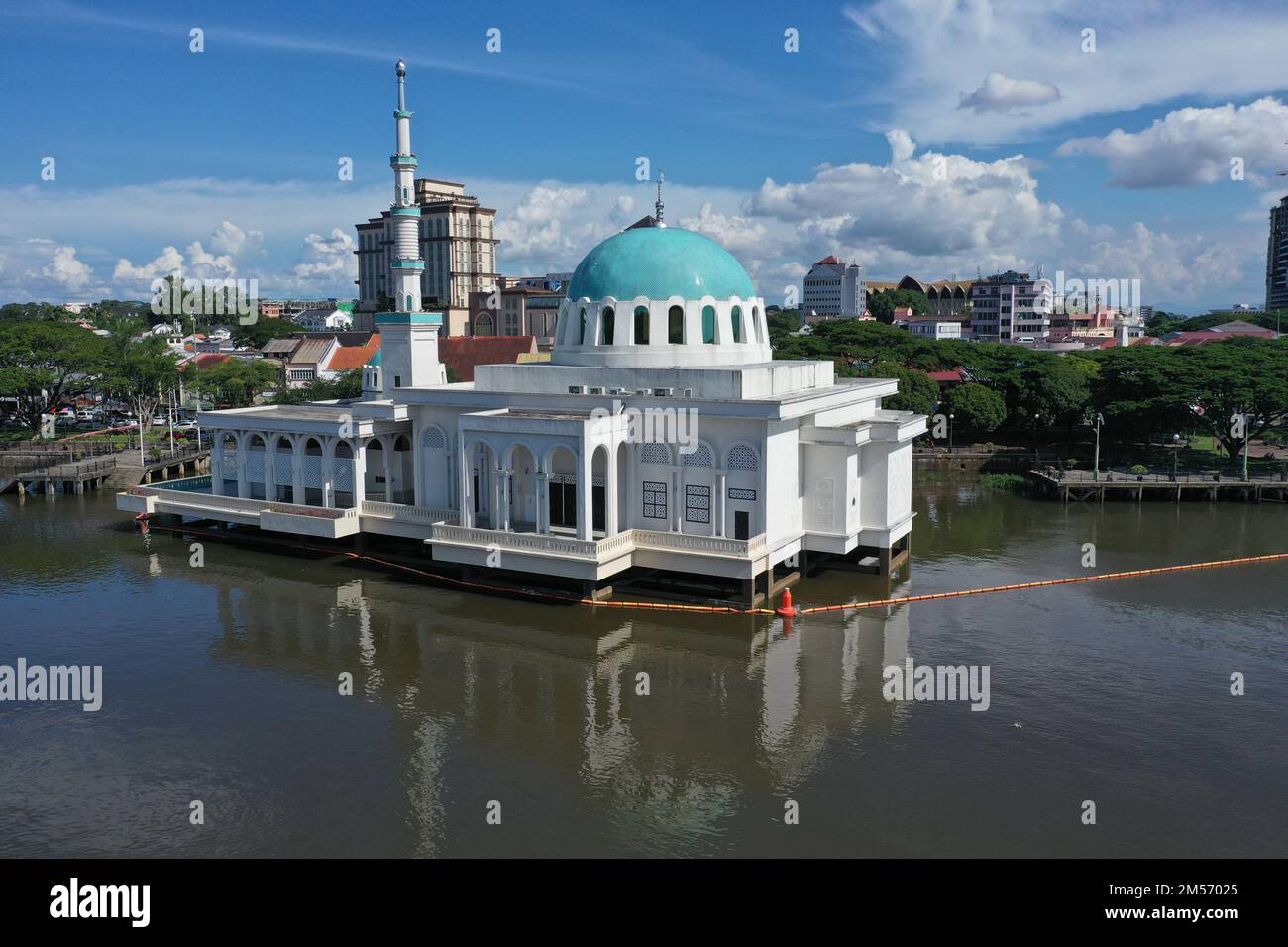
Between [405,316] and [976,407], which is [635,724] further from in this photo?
[976,407]

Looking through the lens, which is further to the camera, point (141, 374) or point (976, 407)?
point (141, 374)

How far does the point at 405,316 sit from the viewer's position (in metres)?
36.3

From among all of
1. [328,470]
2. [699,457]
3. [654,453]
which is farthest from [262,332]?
[699,457]

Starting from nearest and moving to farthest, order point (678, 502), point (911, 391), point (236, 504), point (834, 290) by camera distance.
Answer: point (678, 502) < point (236, 504) < point (911, 391) < point (834, 290)

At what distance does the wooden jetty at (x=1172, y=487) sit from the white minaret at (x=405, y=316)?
29.9m

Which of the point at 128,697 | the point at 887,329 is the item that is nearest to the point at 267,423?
the point at 128,697

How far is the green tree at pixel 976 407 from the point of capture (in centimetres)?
5741

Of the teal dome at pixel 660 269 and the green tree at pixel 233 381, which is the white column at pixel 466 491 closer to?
the teal dome at pixel 660 269

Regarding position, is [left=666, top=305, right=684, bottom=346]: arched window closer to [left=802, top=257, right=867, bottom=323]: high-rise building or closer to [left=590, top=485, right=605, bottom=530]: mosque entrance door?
[left=590, top=485, right=605, bottom=530]: mosque entrance door

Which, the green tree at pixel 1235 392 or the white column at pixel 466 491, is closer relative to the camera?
the white column at pixel 466 491

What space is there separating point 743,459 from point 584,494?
4.76m

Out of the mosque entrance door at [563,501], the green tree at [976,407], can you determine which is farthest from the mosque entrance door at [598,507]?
the green tree at [976,407]

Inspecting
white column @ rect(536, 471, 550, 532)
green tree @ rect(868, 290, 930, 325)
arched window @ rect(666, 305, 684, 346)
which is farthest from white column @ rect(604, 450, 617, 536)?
green tree @ rect(868, 290, 930, 325)
